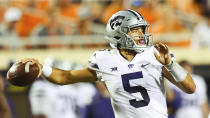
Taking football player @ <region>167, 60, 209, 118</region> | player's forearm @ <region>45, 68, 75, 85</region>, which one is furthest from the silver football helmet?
football player @ <region>167, 60, 209, 118</region>

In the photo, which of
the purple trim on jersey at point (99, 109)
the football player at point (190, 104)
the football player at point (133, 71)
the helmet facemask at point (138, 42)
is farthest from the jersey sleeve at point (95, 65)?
the football player at point (190, 104)

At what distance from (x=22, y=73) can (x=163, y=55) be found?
111cm

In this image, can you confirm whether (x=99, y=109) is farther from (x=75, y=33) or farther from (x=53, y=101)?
(x=75, y=33)

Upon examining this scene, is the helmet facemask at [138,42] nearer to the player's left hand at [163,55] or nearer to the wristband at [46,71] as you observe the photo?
the player's left hand at [163,55]

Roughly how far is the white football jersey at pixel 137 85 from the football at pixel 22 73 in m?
0.59

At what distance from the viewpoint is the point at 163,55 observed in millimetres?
4680

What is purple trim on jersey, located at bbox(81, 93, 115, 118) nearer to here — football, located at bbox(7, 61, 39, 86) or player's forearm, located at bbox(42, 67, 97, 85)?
player's forearm, located at bbox(42, 67, 97, 85)

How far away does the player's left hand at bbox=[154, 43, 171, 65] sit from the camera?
4631 millimetres

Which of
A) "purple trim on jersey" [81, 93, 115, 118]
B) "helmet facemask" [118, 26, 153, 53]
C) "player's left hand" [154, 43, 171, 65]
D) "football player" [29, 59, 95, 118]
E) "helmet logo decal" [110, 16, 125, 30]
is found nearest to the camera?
Answer: "player's left hand" [154, 43, 171, 65]

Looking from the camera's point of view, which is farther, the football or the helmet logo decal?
the helmet logo decal

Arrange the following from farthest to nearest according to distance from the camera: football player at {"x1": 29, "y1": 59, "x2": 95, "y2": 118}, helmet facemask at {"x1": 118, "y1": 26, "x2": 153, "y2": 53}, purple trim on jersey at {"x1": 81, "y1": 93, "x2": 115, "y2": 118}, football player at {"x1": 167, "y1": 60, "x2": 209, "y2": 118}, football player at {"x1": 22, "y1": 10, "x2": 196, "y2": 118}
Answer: football player at {"x1": 167, "y1": 60, "x2": 209, "y2": 118} → purple trim on jersey at {"x1": 81, "y1": 93, "x2": 115, "y2": 118} → football player at {"x1": 29, "y1": 59, "x2": 95, "y2": 118} → helmet facemask at {"x1": 118, "y1": 26, "x2": 153, "y2": 53} → football player at {"x1": 22, "y1": 10, "x2": 196, "y2": 118}

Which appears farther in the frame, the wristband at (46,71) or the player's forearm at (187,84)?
the wristband at (46,71)

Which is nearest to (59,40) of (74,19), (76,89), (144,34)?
(74,19)

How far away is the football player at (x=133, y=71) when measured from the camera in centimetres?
473
